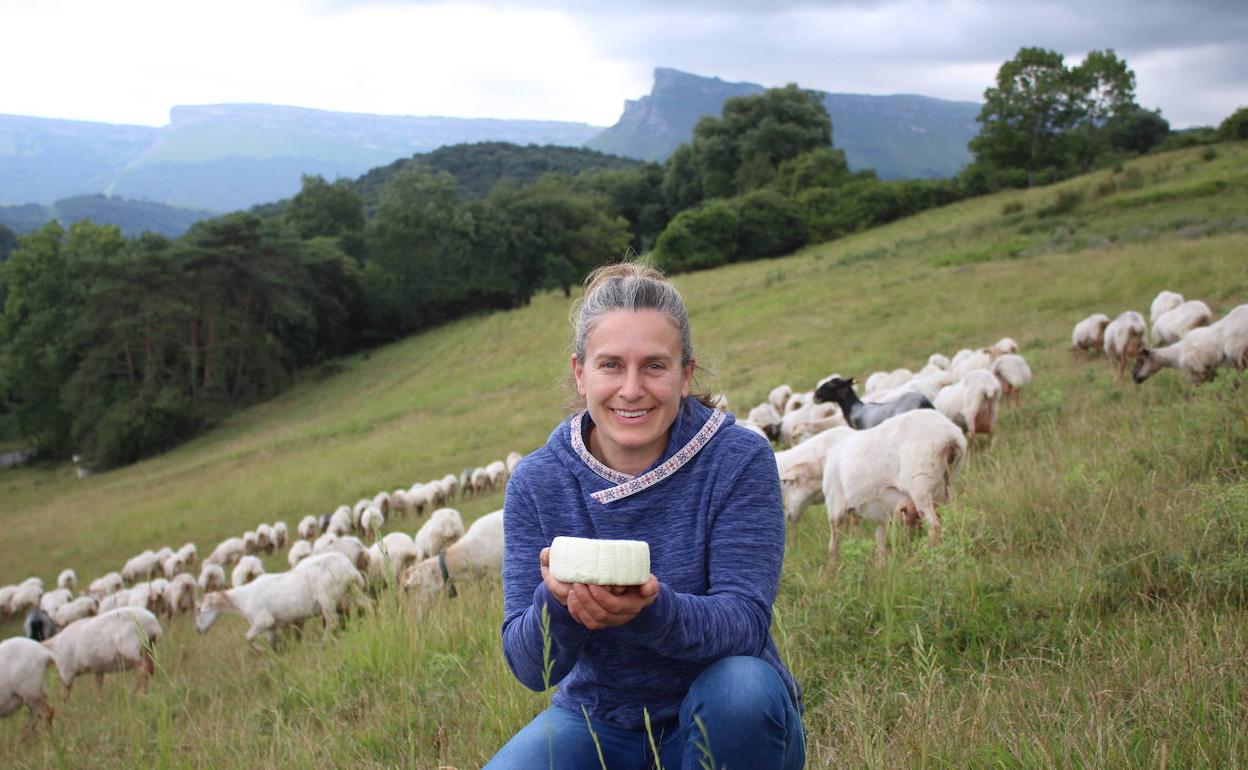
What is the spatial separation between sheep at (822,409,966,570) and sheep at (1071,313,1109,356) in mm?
8944

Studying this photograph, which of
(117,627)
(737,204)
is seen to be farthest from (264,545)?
(737,204)

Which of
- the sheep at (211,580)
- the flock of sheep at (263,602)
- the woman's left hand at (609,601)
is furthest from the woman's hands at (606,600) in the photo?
the sheep at (211,580)

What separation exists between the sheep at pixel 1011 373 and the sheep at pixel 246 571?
11.4 metres

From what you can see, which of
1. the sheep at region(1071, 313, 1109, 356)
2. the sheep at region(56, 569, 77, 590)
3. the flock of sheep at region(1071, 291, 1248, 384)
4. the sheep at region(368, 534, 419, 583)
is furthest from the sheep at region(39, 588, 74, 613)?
the sheep at region(1071, 313, 1109, 356)


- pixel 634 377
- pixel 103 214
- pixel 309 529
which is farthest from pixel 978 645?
pixel 103 214

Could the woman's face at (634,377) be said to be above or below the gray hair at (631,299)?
below

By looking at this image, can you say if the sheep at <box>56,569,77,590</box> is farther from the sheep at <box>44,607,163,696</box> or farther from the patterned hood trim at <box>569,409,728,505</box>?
the patterned hood trim at <box>569,409,728,505</box>

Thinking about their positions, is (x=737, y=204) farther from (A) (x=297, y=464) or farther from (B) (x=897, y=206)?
(A) (x=297, y=464)

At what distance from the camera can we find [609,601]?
183 cm

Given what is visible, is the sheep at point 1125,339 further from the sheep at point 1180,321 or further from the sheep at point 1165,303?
the sheep at point 1165,303

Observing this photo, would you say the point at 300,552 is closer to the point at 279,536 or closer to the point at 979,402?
the point at 279,536

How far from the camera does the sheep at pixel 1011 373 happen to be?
10516 millimetres

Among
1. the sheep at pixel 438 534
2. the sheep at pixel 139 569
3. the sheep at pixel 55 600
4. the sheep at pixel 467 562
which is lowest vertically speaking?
A: the sheep at pixel 139 569

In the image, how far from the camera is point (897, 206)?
1841 inches
